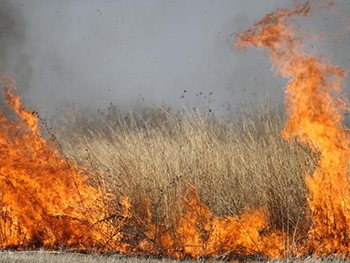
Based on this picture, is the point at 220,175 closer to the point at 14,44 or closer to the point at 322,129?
the point at 322,129

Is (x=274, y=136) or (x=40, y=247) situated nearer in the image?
(x=40, y=247)

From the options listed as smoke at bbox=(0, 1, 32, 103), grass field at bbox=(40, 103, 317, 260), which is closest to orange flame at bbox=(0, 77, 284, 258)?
grass field at bbox=(40, 103, 317, 260)

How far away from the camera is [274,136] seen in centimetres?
603

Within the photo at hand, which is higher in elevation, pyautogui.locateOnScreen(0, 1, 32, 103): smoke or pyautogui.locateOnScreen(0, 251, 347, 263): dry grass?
pyautogui.locateOnScreen(0, 1, 32, 103): smoke

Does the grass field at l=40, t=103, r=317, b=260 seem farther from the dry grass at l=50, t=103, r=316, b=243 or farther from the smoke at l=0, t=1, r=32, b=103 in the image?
the smoke at l=0, t=1, r=32, b=103

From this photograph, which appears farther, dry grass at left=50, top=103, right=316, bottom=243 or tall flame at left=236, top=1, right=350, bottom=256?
dry grass at left=50, top=103, right=316, bottom=243

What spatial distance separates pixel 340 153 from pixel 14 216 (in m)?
2.82

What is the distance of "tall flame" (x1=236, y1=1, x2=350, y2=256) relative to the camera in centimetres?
492

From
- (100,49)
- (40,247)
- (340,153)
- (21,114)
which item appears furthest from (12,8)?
(340,153)

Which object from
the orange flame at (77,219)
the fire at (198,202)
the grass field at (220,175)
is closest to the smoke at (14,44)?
the grass field at (220,175)

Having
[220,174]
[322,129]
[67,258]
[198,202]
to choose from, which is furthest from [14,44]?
[322,129]

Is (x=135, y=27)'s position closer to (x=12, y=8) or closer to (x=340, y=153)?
(x=12, y=8)

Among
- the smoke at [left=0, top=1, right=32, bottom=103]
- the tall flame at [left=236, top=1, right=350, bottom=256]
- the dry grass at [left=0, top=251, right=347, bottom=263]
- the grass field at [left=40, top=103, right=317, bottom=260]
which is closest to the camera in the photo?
the dry grass at [left=0, top=251, right=347, bottom=263]

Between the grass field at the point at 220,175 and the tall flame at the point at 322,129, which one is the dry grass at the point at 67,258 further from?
the grass field at the point at 220,175
